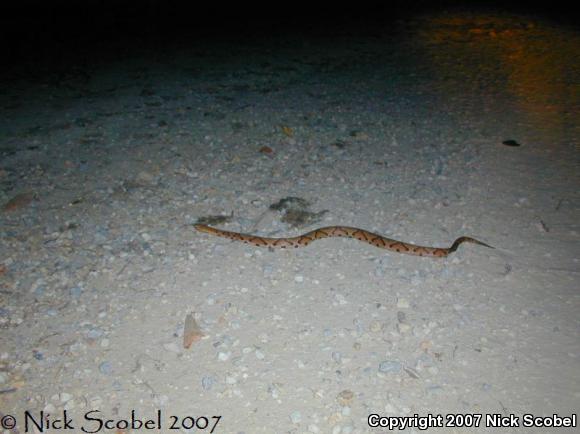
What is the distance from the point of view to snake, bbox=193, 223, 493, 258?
17.6 feet

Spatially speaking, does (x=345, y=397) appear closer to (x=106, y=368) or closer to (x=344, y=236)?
(x=106, y=368)

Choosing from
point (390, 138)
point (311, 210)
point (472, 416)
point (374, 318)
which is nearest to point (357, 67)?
point (390, 138)

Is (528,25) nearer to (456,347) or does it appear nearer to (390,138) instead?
(390,138)

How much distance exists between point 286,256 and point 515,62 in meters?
9.86

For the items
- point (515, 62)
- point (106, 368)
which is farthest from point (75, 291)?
point (515, 62)

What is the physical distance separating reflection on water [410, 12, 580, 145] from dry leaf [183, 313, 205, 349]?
22.8 ft

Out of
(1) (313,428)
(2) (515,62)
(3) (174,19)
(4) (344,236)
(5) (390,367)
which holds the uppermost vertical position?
(3) (174,19)

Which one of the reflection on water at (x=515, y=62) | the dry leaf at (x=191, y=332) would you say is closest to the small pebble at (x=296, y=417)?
the dry leaf at (x=191, y=332)

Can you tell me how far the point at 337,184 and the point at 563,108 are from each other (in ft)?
18.0

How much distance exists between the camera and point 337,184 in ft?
22.4

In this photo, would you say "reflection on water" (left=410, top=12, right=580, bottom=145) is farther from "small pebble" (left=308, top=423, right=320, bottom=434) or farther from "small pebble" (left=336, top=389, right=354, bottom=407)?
"small pebble" (left=308, top=423, right=320, bottom=434)

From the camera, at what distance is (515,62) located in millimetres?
11914

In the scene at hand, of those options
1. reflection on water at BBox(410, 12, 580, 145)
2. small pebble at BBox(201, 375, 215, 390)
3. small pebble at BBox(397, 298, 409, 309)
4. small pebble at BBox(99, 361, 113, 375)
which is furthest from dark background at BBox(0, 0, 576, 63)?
small pebble at BBox(397, 298, 409, 309)

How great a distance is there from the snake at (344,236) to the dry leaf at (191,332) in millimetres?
1421
